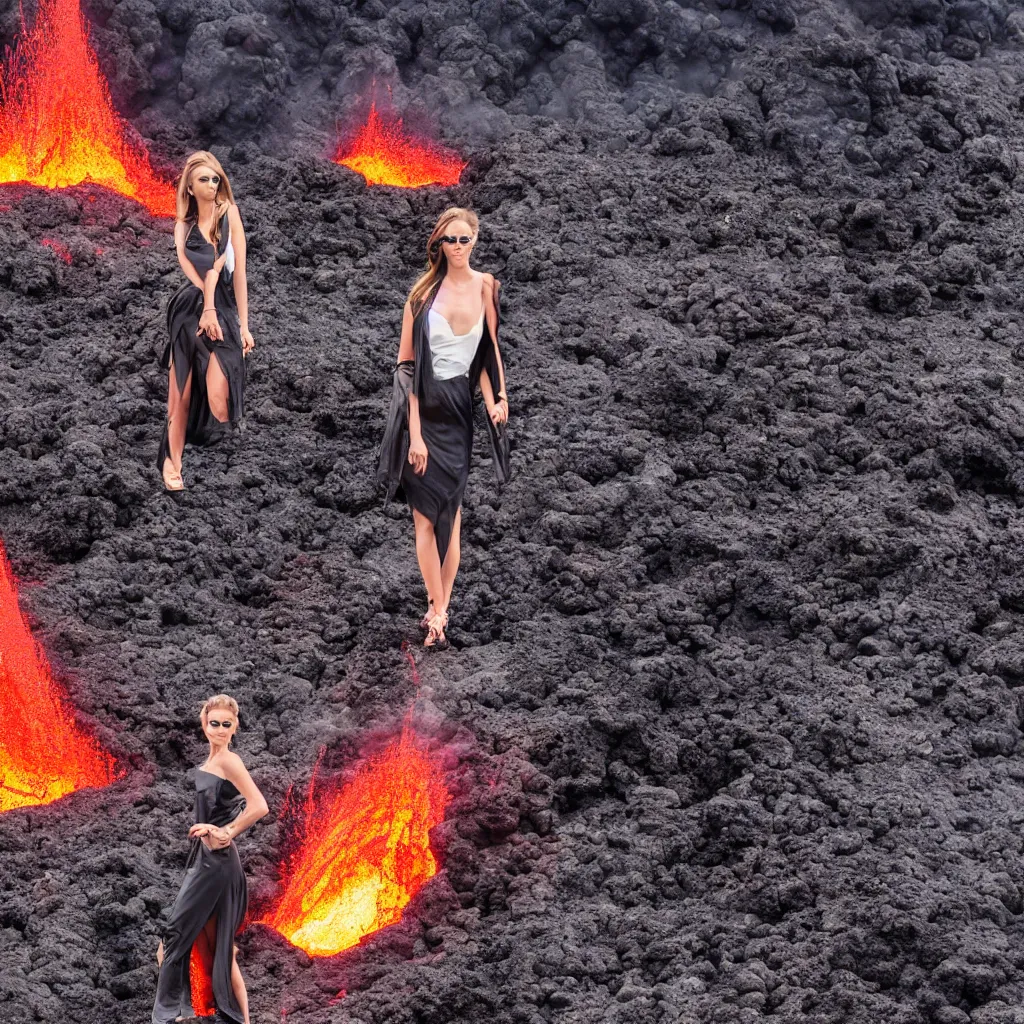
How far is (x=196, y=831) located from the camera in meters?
9.21

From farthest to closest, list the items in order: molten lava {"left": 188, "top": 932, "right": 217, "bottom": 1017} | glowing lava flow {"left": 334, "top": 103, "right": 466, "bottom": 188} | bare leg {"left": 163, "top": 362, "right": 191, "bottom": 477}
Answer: glowing lava flow {"left": 334, "top": 103, "right": 466, "bottom": 188}
bare leg {"left": 163, "top": 362, "right": 191, "bottom": 477}
molten lava {"left": 188, "top": 932, "right": 217, "bottom": 1017}

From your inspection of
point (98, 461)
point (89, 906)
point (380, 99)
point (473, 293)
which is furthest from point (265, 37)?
point (89, 906)

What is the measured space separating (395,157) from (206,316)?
176 inches

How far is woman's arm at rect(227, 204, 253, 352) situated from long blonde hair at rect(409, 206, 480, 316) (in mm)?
1102

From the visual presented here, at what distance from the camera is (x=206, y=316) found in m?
A: 11.6

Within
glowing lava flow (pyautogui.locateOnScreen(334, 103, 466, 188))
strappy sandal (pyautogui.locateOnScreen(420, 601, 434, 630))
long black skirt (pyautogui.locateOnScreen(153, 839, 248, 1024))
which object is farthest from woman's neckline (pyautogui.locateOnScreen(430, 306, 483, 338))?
glowing lava flow (pyautogui.locateOnScreen(334, 103, 466, 188))

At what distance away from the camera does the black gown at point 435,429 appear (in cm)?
1117

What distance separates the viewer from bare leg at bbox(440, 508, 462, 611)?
457 inches

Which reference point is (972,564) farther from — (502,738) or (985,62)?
(985,62)

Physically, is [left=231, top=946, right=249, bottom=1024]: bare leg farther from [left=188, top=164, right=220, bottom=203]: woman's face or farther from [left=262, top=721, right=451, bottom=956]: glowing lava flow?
[left=188, top=164, right=220, bottom=203]: woman's face

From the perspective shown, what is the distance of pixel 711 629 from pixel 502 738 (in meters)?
1.42

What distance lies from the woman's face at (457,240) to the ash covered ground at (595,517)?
7.14ft

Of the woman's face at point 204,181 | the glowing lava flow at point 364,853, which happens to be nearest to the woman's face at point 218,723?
the glowing lava flow at point 364,853

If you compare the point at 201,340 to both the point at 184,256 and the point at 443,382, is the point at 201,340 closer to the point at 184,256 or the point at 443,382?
the point at 184,256
